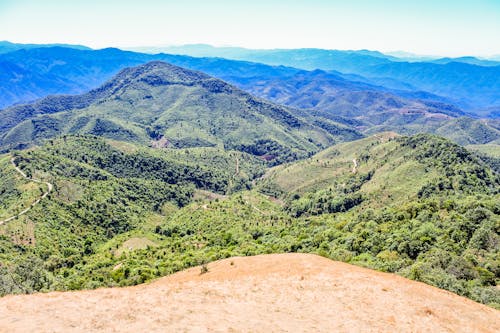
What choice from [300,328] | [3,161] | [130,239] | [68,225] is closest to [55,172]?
[3,161]

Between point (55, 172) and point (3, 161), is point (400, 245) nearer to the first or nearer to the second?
point (55, 172)

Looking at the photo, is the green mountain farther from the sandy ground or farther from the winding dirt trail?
the winding dirt trail

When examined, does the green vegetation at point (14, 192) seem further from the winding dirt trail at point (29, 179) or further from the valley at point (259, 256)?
the winding dirt trail at point (29, 179)

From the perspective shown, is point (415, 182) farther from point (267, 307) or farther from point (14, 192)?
point (14, 192)

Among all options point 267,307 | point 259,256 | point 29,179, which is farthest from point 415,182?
point 29,179

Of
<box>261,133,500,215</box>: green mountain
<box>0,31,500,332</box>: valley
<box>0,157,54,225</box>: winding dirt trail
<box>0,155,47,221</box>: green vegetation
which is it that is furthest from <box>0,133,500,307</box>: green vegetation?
<box>0,155,47,221</box>: green vegetation

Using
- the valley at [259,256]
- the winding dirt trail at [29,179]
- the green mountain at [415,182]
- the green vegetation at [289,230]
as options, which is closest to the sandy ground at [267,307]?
the valley at [259,256]
